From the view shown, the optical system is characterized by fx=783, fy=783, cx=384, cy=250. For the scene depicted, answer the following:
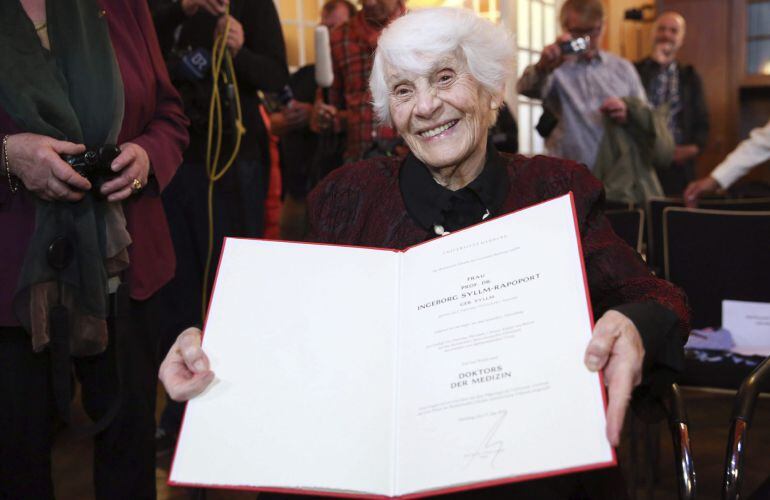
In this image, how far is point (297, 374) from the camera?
1.20m

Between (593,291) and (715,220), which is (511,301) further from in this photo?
(715,220)

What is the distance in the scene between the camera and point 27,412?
1703mm

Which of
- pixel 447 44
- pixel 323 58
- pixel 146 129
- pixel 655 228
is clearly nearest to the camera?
pixel 447 44

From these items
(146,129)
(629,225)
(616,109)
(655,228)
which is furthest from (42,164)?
(616,109)

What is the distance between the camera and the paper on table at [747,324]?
2566 millimetres

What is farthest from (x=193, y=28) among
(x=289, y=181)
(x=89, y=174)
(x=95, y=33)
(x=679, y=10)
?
(x=679, y=10)

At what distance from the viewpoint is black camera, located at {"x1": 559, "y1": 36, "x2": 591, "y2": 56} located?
143 inches

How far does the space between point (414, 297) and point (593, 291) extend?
0.42 meters

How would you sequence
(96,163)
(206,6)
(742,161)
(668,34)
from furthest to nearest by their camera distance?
1. (668,34)
2. (742,161)
3. (206,6)
4. (96,163)

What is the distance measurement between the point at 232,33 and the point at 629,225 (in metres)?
1.65

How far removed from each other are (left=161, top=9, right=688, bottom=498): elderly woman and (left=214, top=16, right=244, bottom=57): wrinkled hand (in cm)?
109

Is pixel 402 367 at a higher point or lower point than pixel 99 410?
higher

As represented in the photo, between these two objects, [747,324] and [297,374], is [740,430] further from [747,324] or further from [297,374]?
[747,324]
